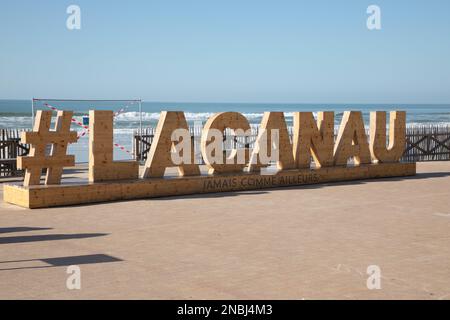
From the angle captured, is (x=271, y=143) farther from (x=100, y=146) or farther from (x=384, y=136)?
(x=100, y=146)

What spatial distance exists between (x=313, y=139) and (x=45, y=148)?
7753 mm

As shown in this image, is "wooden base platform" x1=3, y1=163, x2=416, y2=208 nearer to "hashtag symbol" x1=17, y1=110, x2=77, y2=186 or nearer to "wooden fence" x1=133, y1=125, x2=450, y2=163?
"hashtag symbol" x1=17, y1=110, x2=77, y2=186

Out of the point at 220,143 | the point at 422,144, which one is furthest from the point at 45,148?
the point at 422,144

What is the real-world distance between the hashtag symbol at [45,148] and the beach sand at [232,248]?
0.90 metres

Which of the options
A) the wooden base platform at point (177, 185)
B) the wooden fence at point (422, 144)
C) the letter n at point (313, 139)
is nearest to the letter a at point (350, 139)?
the letter n at point (313, 139)

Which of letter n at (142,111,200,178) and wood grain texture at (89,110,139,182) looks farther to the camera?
letter n at (142,111,200,178)

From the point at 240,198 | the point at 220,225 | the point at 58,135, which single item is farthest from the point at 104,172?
the point at 220,225

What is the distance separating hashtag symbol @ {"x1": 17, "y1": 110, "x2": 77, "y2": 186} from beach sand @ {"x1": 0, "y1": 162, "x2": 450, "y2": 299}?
904 mm

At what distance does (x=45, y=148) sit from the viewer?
14.0 m

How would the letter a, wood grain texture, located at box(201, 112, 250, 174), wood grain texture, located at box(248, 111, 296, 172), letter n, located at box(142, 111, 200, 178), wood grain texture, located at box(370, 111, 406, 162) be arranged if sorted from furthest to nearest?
wood grain texture, located at box(370, 111, 406, 162) → the letter a → wood grain texture, located at box(248, 111, 296, 172) → wood grain texture, located at box(201, 112, 250, 174) → letter n, located at box(142, 111, 200, 178)

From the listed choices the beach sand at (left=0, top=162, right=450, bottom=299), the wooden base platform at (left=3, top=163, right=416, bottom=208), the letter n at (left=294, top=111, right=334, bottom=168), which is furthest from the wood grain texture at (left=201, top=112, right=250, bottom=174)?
the letter n at (left=294, top=111, right=334, bottom=168)

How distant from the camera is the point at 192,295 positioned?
7.05 metres

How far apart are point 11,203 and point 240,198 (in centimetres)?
518

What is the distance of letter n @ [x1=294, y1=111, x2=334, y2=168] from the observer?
17.9 metres
